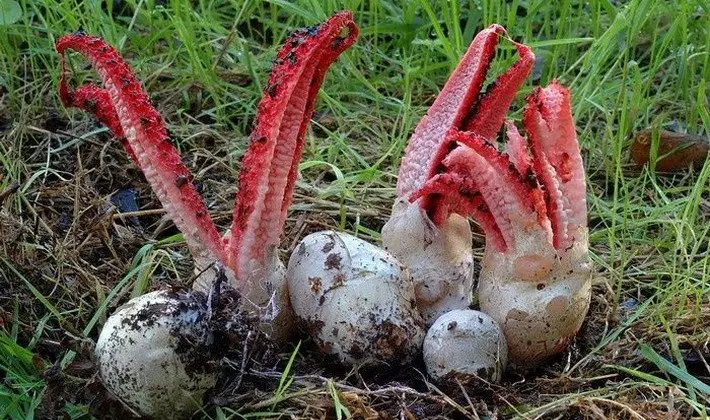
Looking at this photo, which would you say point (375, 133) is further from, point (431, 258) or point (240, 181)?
point (240, 181)

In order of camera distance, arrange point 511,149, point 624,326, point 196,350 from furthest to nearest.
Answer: point 624,326
point 511,149
point 196,350

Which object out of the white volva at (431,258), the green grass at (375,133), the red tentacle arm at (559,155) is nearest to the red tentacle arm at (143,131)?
the green grass at (375,133)

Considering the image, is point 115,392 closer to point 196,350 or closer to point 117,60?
point 196,350

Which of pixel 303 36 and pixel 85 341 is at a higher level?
pixel 303 36

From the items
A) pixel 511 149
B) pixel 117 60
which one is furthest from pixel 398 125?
pixel 117 60

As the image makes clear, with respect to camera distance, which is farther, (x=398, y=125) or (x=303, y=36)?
(x=398, y=125)

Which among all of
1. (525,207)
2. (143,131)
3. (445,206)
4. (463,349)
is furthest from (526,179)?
(143,131)

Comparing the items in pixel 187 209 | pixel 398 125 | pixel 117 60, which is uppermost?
pixel 117 60

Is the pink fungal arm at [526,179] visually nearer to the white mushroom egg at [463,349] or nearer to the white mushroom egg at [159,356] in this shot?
the white mushroom egg at [463,349]
